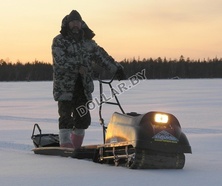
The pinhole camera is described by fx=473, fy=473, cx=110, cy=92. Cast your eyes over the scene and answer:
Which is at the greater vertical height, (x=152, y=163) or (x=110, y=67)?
(x=110, y=67)

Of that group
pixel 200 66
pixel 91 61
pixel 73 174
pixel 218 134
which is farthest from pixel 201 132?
pixel 200 66

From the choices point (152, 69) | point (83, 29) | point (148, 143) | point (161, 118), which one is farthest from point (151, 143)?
point (152, 69)

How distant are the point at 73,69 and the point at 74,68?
0.05 ft

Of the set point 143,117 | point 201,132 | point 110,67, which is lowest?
point 201,132

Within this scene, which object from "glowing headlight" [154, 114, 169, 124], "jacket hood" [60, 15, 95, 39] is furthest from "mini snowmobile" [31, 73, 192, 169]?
"jacket hood" [60, 15, 95, 39]

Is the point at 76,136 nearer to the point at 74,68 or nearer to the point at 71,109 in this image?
the point at 71,109

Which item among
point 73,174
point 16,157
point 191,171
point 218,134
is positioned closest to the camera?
point 73,174

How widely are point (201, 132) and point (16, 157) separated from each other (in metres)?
3.87

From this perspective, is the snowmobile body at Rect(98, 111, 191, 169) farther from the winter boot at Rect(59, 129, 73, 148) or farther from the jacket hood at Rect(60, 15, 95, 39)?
the jacket hood at Rect(60, 15, 95, 39)

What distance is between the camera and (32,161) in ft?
12.9

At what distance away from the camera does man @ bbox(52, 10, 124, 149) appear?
4461 millimetres

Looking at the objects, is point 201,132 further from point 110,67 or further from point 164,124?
point 164,124

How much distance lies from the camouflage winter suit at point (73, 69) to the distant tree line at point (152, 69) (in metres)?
93.1

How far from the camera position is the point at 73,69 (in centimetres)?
446
